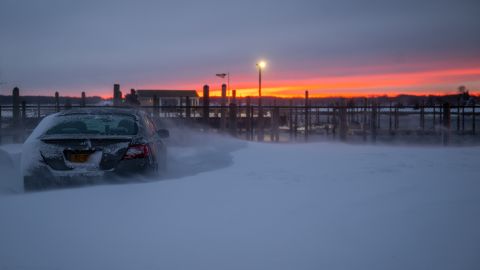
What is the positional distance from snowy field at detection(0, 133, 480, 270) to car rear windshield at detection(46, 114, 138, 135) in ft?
3.04

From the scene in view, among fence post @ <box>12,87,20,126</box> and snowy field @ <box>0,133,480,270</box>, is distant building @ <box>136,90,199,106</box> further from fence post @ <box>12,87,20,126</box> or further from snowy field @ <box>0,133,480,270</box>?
snowy field @ <box>0,133,480,270</box>

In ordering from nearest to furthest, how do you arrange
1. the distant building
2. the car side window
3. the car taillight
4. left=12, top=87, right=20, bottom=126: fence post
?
the car taillight < the car side window < left=12, top=87, right=20, bottom=126: fence post < the distant building

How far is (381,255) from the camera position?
294cm

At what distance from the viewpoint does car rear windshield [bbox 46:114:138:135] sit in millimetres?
5359

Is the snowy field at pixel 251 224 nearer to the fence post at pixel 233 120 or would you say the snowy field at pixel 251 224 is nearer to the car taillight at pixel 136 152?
the car taillight at pixel 136 152

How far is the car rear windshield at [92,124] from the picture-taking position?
17.6 ft

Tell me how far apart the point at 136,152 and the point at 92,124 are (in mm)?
1411

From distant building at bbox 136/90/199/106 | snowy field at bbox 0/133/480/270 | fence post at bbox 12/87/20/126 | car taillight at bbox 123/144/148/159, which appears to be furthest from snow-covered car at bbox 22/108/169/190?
distant building at bbox 136/90/199/106

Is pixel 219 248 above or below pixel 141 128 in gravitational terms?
below

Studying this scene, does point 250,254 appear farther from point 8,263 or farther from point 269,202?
point 8,263

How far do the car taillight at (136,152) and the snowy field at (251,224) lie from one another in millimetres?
355

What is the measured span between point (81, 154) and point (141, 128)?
1012 mm

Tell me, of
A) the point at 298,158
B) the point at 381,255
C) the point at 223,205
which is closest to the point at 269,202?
the point at 223,205

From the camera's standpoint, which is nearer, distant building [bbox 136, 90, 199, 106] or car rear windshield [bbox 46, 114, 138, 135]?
car rear windshield [bbox 46, 114, 138, 135]
